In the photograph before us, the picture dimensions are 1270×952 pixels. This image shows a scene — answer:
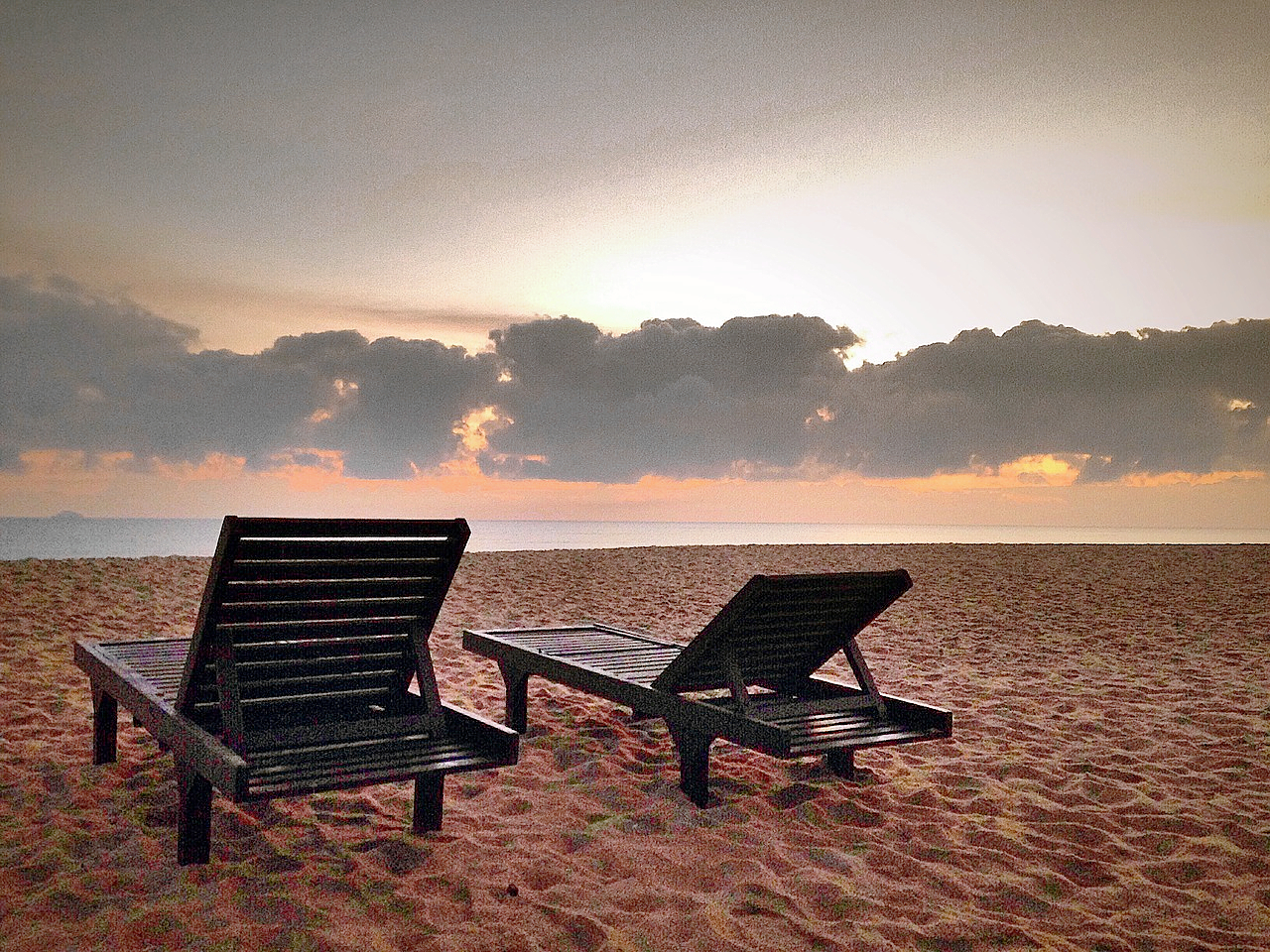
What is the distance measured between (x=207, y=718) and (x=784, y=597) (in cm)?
268

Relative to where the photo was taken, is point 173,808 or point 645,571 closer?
point 173,808

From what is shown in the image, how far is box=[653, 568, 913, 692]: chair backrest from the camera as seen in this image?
4.54 m

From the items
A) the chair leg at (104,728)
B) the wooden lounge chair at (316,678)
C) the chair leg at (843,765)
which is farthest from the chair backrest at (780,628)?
the chair leg at (104,728)

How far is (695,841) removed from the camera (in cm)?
413

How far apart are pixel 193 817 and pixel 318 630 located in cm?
85

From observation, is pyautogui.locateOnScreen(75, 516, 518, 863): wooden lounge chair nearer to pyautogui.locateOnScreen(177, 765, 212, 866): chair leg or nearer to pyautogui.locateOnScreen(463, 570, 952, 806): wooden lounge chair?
pyautogui.locateOnScreen(177, 765, 212, 866): chair leg

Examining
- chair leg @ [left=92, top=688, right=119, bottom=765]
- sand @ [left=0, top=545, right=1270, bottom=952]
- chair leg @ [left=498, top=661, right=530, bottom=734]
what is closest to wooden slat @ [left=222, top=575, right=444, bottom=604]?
sand @ [left=0, top=545, right=1270, bottom=952]

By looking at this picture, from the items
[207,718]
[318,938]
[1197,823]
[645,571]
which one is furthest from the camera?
[645,571]

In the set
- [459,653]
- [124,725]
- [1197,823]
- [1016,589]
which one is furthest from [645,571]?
[1197,823]

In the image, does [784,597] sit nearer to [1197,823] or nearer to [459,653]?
[1197,823]

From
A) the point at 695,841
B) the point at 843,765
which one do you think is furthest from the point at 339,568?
the point at 843,765

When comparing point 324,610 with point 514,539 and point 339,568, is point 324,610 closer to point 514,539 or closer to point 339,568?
point 339,568

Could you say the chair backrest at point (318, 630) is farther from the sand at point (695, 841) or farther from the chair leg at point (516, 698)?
the chair leg at point (516, 698)

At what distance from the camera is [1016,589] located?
613 inches
